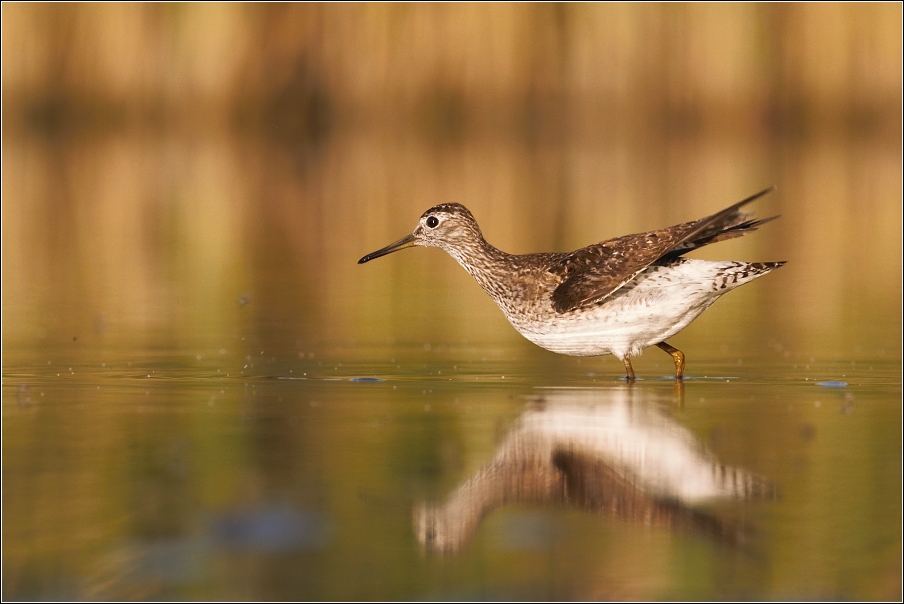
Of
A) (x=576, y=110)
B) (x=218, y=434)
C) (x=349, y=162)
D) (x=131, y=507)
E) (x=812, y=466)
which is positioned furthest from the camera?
(x=576, y=110)

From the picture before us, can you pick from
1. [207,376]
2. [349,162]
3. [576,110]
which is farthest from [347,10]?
[207,376]

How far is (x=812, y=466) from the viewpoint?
6.31 metres

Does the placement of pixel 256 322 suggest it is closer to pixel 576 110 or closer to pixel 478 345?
pixel 478 345

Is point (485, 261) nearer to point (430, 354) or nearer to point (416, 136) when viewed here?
point (430, 354)

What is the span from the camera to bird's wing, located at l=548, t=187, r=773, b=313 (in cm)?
820

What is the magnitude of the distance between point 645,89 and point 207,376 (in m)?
22.6

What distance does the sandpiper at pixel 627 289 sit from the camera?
27.0 ft

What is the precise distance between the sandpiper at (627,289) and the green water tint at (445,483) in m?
0.26

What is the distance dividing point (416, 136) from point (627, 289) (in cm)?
2677

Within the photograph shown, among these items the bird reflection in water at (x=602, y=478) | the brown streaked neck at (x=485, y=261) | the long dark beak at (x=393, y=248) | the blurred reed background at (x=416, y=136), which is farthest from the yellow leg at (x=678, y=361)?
the blurred reed background at (x=416, y=136)

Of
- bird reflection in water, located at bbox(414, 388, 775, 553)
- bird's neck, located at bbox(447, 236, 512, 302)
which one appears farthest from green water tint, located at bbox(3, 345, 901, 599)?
bird's neck, located at bbox(447, 236, 512, 302)

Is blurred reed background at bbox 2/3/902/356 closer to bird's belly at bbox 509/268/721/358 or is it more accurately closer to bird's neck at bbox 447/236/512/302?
bird's neck at bbox 447/236/512/302

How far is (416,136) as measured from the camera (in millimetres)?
34906

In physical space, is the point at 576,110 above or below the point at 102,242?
above
